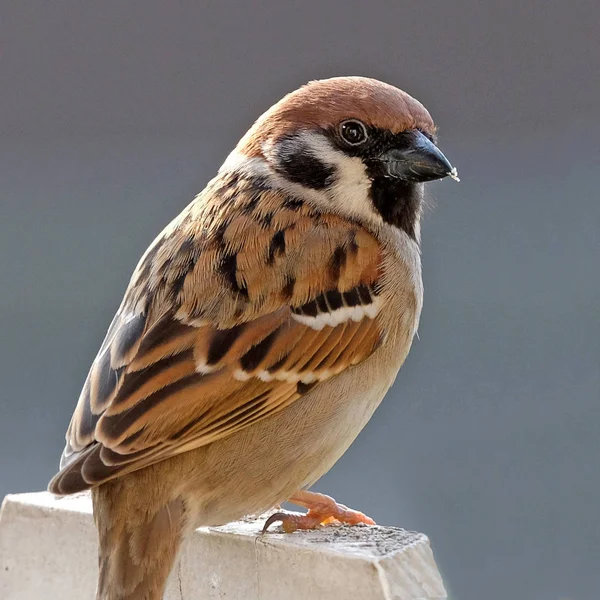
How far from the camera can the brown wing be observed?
2049 mm

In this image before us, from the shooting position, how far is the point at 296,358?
7.39 ft

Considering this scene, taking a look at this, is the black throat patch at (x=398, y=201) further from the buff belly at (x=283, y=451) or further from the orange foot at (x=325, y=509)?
the orange foot at (x=325, y=509)

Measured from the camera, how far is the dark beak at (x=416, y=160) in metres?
2.38

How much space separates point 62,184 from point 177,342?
3.46 m

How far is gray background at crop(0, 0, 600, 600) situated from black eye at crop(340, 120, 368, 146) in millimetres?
1389

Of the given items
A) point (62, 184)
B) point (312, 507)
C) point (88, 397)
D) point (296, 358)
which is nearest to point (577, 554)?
point (312, 507)

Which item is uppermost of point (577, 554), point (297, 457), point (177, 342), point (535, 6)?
point (535, 6)

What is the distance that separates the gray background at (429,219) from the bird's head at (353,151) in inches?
50.7

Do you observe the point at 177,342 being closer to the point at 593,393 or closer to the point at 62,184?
the point at 593,393

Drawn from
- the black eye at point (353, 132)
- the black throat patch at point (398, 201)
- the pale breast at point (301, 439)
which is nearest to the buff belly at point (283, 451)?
the pale breast at point (301, 439)

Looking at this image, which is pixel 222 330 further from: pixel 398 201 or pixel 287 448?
pixel 398 201

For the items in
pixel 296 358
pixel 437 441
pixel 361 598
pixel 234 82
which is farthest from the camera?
pixel 234 82

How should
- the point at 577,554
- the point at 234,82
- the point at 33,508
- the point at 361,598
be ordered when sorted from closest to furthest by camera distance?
A: the point at 361,598, the point at 33,508, the point at 577,554, the point at 234,82

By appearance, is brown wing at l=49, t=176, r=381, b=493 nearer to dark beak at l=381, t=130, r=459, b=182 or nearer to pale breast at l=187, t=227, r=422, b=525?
pale breast at l=187, t=227, r=422, b=525
